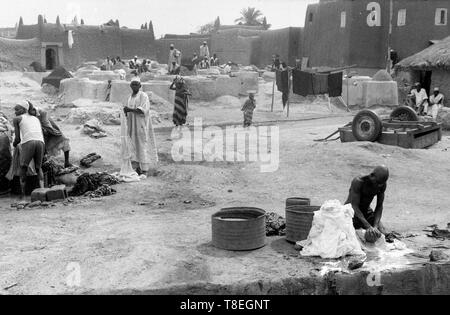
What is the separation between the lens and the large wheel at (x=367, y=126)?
10.6m

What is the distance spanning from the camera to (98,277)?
14.3 feet

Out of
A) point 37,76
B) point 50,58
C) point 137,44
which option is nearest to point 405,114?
point 37,76

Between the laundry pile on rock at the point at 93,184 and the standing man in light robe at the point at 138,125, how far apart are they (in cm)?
56

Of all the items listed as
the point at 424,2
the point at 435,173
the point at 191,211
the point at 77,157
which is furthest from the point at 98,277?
the point at 424,2

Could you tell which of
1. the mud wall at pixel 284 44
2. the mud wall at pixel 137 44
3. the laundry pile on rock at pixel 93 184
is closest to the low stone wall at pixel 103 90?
the laundry pile on rock at pixel 93 184

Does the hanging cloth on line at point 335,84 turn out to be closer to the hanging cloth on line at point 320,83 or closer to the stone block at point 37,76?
the hanging cloth on line at point 320,83

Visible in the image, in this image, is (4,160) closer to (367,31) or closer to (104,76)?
(104,76)

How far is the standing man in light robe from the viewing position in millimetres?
8320

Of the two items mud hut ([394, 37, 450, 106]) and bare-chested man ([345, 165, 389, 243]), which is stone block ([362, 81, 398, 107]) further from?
bare-chested man ([345, 165, 389, 243])

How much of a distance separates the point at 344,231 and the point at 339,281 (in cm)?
51

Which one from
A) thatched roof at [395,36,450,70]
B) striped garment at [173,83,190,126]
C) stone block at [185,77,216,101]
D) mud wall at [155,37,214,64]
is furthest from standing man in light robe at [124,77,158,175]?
mud wall at [155,37,214,64]

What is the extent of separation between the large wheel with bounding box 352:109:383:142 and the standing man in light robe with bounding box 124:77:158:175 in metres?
4.28

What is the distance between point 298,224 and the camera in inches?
200
